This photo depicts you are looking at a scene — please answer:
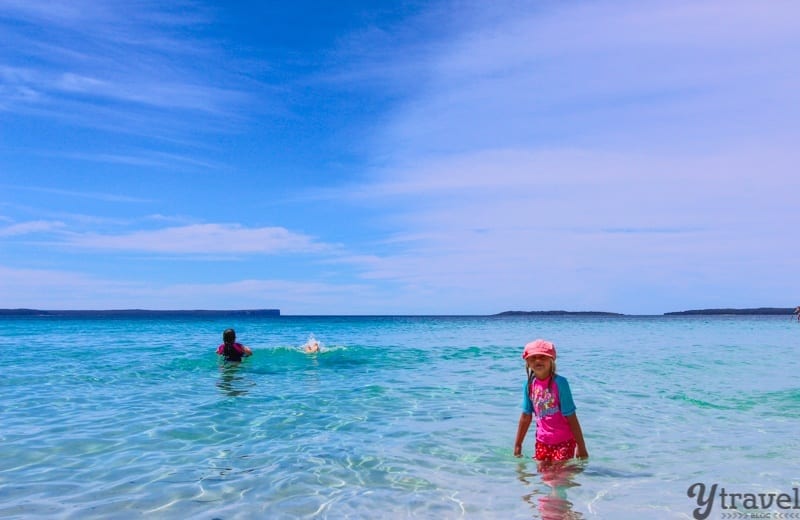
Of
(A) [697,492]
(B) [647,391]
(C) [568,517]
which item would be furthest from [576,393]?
(C) [568,517]

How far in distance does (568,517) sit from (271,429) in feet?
18.6

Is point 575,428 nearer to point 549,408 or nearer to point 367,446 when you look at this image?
point 549,408

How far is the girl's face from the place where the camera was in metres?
6.57

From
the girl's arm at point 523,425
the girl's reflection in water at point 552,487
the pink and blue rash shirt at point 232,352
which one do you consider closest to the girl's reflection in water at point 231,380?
the pink and blue rash shirt at point 232,352

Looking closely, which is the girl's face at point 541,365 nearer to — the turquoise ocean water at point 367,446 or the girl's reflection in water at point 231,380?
the turquoise ocean water at point 367,446

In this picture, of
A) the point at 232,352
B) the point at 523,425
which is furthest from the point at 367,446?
the point at 232,352

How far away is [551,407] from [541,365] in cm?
59

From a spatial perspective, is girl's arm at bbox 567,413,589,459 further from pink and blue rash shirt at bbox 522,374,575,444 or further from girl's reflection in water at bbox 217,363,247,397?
girl's reflection in water at bbox 217,363,247,397

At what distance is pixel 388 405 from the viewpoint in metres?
12.4

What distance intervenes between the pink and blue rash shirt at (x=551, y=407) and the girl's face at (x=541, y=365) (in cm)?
10

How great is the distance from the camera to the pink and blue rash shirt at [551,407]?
6.69 m

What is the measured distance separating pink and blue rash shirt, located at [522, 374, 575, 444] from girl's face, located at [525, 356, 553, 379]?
101mm

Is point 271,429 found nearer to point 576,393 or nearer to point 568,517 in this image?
point 568,517

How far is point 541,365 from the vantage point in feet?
21.7
